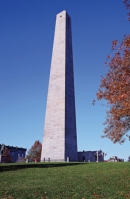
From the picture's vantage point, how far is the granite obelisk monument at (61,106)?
34.8m

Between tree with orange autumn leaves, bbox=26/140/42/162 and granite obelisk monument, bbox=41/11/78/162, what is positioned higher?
granite obelisk monument, bbox=41/11/78/162

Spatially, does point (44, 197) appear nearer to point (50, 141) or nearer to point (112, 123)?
point (112, 123)

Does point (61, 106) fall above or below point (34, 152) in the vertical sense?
above

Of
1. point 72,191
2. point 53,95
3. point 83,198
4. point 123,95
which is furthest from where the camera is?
point 53,95

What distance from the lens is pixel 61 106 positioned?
3612 centimetres

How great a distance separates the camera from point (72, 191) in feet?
37.6

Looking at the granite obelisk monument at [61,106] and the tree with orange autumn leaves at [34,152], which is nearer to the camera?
the granite obelisk monument at [61,106]

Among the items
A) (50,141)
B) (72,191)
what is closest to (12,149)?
(50,141)

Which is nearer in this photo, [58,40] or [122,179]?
[122,179]

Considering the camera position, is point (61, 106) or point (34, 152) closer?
point (61, 106)

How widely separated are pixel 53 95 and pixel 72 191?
2710cm

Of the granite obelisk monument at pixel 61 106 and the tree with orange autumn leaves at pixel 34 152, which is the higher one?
the granite obelisk monument at pixel 61 106

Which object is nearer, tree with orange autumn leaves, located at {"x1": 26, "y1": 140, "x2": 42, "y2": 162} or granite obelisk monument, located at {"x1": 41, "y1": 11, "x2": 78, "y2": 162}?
granite obelisk monument, located at {"x1": 41, "y1": 11, "x2": 78, "y2": 162}

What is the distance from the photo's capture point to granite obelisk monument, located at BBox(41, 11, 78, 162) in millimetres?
34812
